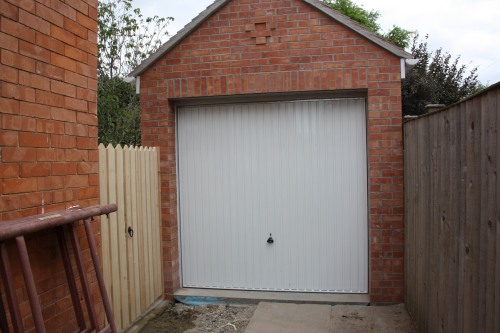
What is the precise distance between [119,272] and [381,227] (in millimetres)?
2964

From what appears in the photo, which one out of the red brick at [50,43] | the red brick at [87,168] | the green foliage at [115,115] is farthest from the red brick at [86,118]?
the green foliage at [115,115]

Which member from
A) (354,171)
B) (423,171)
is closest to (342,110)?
(354,171)

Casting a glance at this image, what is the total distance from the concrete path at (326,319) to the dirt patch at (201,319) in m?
0.20

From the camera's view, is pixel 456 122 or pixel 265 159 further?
pixel 265 159

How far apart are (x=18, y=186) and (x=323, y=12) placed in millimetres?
4075

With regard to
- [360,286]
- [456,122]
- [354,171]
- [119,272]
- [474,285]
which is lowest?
[360,286]

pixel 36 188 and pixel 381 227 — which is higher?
pixel 36 188

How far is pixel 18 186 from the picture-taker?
8.06 ft

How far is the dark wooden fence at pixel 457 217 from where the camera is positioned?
2.26 m

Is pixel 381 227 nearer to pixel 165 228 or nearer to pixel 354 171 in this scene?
pixel 354 171

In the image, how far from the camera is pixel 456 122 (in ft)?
9.70

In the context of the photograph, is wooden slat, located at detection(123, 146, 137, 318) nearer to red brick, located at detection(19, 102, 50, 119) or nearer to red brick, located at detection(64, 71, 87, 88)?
red brick, located at detection(64, 71, 87, 88)

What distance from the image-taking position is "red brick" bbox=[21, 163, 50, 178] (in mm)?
2506

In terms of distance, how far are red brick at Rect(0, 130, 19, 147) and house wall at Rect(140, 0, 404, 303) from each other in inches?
134
